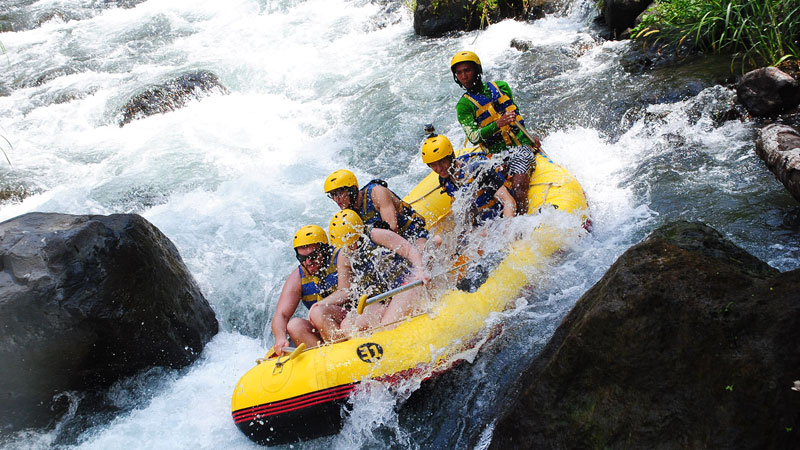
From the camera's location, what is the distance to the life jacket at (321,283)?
15.6ft

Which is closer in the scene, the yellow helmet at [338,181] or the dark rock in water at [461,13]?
the yellow helmet at [338,181]

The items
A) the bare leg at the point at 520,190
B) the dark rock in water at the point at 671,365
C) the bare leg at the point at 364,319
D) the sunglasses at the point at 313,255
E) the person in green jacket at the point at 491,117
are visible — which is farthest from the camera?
the person in green jacket at the point at 491,117

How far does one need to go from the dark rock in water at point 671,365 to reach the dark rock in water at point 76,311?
3.37m

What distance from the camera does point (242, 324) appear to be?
5750 mm

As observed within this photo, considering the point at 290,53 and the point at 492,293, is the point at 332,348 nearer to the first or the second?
the point at 492,293

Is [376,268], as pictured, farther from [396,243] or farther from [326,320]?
[326,320]

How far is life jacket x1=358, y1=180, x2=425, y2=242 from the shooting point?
488 cm

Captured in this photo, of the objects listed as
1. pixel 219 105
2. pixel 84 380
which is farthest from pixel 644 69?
pixel 84 380

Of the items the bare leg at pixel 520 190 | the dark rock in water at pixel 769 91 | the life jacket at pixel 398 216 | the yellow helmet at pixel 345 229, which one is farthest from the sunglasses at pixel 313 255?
the dark rock in water at pixel 769 91

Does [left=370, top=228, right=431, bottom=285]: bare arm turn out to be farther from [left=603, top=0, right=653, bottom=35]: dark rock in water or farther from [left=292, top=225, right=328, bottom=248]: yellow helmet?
[left=603, top=0, right=653, bottom=35]: dark rock in water

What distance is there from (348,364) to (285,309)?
1035 millimetres

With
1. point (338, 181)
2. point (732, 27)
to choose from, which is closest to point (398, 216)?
point (338, 181)

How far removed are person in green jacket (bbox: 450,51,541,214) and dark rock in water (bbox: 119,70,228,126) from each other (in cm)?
578

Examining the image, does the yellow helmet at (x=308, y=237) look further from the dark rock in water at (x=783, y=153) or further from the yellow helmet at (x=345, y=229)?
the dark rock in water at (x=783, y=153)
